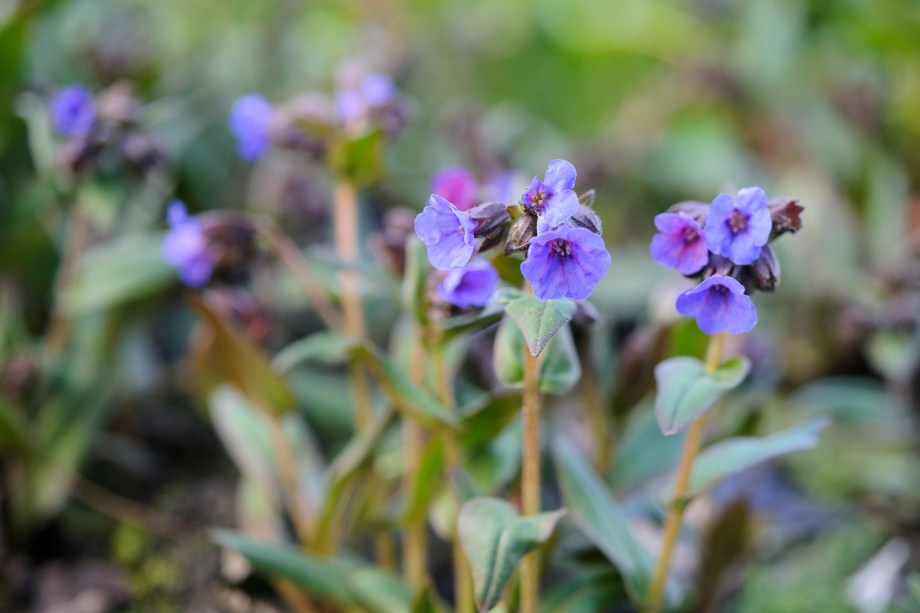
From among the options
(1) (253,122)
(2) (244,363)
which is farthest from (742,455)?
(1) (253,122)

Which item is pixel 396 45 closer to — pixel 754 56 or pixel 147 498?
pixel 754 56

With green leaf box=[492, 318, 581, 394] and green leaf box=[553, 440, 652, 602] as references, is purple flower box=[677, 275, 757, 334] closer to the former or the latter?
green leaf box=[492, 318, 581, 394]

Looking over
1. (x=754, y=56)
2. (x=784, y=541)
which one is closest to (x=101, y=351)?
(x=784, y=541)

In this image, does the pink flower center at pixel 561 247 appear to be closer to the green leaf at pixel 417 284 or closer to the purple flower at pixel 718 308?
the purple flower at pixel 718 308

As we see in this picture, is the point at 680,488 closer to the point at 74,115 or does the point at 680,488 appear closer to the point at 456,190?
the point at 456,190

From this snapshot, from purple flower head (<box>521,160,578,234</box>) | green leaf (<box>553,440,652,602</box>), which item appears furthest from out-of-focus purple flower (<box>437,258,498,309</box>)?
green leaf (<box>553,440,652,602</box>)
